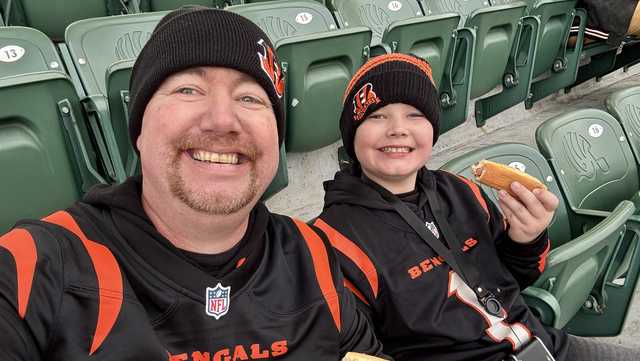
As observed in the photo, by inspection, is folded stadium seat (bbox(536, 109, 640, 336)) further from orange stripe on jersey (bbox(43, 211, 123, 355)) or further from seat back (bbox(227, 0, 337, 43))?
orange stripe on jersey (bbox(43, 211, 123, 355))

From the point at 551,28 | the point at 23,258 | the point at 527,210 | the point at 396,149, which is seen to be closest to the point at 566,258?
the point at 527,210

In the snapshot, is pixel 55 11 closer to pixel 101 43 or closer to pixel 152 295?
pixel 101 43

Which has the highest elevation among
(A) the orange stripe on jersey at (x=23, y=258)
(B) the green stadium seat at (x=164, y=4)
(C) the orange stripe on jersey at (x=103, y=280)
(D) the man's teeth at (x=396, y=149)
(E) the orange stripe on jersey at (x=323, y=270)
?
(B) the green stadium seat at (x=164, y=4)

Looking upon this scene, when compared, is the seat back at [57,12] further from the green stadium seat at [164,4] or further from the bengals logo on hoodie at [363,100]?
the bengals logo on hoodie at [363,100]

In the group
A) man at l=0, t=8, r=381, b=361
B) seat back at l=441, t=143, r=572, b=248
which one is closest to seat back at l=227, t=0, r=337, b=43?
seat back at l=441, t=143, r=572, b=248

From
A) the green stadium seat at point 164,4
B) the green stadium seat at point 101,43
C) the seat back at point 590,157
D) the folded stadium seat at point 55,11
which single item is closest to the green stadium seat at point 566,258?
the seat back at point 590,157

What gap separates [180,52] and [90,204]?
10.2 inches

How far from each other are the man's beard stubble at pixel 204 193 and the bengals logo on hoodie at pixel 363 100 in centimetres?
51

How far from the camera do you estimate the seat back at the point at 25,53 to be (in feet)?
5.34

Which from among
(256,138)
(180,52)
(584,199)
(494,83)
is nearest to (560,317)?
(584,199)

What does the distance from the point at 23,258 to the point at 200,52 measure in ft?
1.18

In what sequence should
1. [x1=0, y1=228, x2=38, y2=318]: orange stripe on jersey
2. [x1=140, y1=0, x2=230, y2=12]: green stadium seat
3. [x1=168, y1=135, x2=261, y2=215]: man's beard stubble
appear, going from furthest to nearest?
[x1=140, y1=0, x2=230, y2=12]: green stadium seat → [x1=168, y1=135, x2=261, y2=215]: man's beard stubble → [x1=0, y1=228, x2=38, y2=318]: orange stripe on jersey

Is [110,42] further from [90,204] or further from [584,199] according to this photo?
[584,199]

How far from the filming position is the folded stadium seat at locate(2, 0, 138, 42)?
7.72ft
